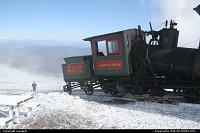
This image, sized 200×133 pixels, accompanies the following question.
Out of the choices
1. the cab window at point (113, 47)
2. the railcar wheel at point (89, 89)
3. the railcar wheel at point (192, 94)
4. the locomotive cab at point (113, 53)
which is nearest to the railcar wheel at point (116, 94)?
the locomotive cab at point (113, 53)

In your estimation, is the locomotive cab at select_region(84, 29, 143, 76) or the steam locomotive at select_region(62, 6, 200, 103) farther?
the locomotive cab at select_region(84, 29, 143, 76)

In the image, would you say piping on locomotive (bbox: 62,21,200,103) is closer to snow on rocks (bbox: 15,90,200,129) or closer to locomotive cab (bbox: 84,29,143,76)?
locomotive cab (bbox: 84,29,143,76)

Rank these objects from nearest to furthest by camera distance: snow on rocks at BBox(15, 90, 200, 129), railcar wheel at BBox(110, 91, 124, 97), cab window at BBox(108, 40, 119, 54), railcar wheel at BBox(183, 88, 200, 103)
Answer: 1. snow on rocks at BBox(15, 90, 200, 129)
2. railcar wheel at BBox(183, 88, 200, 103)
3. cab window at BBox(108, 40, 119, 54)
4. railcar wheel at BBox(110, 91, 124, 97)

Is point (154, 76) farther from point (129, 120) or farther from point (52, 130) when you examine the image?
point (52, 130)

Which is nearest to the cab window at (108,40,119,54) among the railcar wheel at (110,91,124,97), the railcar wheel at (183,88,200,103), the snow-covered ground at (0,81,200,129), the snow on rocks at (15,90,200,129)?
the railcar wheel at (110,91,124,97)

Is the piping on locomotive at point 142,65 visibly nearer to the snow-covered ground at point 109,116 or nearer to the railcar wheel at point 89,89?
the railcar wheel at point 89,89

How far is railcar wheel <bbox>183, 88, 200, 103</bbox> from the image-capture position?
10.6 metres

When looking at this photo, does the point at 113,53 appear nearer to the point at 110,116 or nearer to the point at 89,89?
the point at 89,89

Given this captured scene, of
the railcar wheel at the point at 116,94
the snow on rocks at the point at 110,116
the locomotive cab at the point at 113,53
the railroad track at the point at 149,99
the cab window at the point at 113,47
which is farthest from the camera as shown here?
the railcar wheel at the point at 116,94

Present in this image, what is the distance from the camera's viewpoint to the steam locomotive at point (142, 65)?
1068 cm

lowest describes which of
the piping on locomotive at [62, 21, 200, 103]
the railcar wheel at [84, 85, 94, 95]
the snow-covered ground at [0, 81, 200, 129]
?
the snow-covered ground at [0, 81, 200, 129]

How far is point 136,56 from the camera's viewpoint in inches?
472

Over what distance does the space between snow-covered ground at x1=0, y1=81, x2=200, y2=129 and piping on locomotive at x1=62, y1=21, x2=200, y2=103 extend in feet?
3.39

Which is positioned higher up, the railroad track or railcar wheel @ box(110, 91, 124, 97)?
railcar wheel @ box(110, 91, 124, 97)
